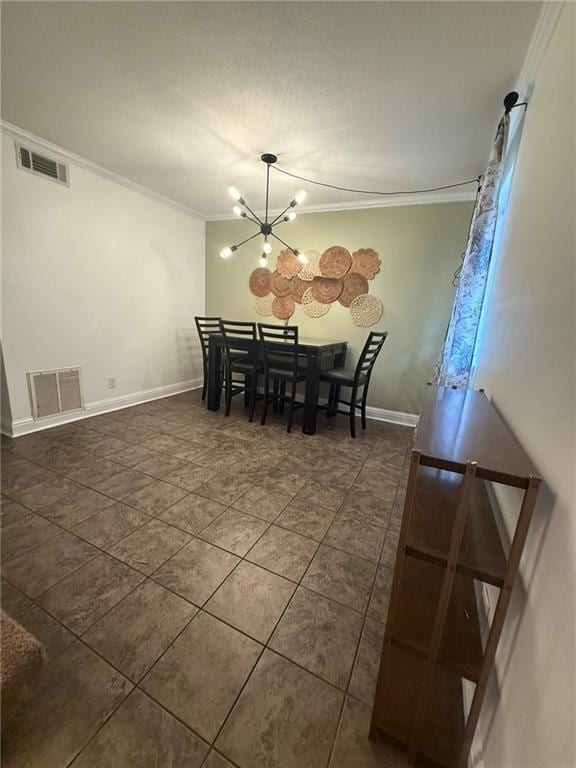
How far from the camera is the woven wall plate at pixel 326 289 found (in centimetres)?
351

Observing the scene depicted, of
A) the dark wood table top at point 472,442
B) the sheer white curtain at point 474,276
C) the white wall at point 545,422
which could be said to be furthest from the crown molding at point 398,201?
the dark wood table top at point 472,442

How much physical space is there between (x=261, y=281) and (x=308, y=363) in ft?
5.39

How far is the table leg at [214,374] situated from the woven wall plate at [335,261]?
1522 millimetres

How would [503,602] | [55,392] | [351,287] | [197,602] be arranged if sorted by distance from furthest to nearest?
[351,287] < [55,392] < [197,602] < [503,602]

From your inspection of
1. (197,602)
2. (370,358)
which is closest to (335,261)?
(370,358)

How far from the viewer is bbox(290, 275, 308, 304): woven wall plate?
370 cm

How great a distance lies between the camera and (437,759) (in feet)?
2.61

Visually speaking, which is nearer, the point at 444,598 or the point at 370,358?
the point at 444,598

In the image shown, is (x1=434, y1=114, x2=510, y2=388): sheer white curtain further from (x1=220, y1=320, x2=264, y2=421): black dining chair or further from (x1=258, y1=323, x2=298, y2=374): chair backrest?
(x1=220, y1=320, x2=264, y2=421): black dining chair

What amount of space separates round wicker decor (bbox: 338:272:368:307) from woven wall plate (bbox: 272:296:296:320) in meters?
0.64

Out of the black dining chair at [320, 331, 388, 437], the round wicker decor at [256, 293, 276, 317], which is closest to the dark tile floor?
the black dining chair at [320, 331, 388, 437]

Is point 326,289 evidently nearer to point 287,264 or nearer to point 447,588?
point 287,264

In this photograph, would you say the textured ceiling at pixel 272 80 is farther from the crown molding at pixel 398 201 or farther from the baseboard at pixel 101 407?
the baseboard at pixel 101 407

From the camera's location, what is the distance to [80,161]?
2.69 metres
